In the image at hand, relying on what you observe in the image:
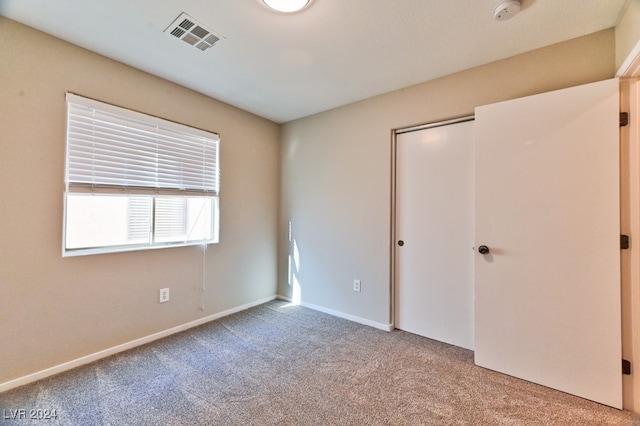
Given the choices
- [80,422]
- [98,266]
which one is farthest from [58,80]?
[80,422]

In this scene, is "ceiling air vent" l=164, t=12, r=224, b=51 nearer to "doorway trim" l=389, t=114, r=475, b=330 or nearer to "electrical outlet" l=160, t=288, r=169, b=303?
"doorway trim" l=389, t=114, r=475, b=330

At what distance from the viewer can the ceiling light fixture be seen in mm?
1612

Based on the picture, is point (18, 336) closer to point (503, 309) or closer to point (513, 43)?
point (503, 309)

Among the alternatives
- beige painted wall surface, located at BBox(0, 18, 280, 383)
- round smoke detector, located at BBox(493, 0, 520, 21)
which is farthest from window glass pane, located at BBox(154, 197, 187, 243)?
round smoke detector, located at BBox(493, 0, 520, 21)

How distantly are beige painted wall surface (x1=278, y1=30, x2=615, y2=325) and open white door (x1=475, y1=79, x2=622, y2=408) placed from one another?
333 mm

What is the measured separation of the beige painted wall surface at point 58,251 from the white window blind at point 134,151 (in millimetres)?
90

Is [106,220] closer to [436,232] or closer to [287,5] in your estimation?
[287,5]

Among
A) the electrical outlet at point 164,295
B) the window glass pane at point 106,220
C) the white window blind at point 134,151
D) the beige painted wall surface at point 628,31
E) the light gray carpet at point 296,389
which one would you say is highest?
the beige painted wall surface at point 628,31

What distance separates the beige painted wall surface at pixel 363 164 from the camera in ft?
6.74

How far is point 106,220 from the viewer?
7.52 ft

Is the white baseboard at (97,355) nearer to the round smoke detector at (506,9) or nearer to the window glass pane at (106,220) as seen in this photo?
the window glass pane at (106,220)

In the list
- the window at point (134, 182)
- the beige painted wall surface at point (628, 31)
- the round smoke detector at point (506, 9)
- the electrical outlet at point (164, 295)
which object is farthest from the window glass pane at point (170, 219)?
the beige painted wall surface at point (628, 31)

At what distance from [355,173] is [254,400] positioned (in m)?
2.30

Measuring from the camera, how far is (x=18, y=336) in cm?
185
